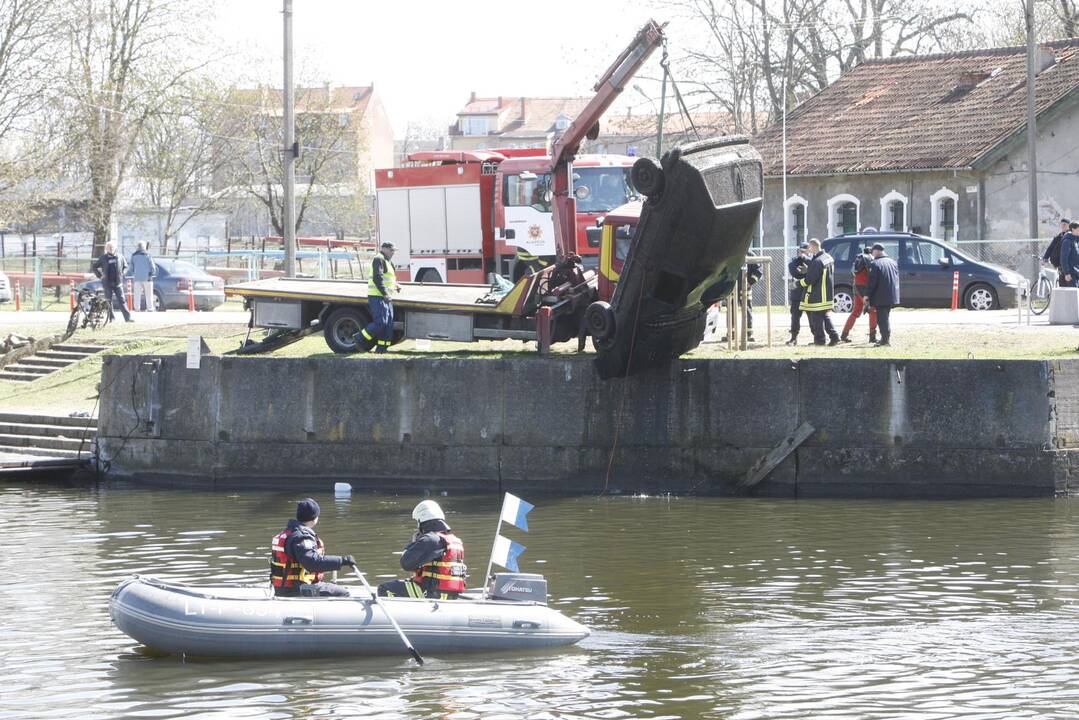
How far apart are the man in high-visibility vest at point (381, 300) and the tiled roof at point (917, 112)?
19.2 metres

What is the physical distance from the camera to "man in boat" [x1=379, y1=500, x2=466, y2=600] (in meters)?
12.3

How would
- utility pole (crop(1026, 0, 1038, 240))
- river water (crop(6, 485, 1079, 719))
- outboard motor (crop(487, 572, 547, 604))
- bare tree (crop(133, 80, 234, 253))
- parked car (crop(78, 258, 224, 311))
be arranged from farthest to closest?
bare tree (crop(133, 80, 234, 253)) < parked car (crop(78, 258, 224, 311)) < utility pole (crop(1026, 0, 1038, 240)) < outboard motor (crop(487, 572, 547, 604)) < river water (crop(6, 485, 1079, 719))

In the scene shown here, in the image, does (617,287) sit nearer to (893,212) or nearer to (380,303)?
(380,303)

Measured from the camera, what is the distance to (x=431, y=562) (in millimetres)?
12492

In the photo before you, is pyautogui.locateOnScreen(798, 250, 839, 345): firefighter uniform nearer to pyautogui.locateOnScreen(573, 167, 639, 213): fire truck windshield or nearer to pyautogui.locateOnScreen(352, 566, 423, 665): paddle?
pyautogui.locateOnScreen(573, 167, 639, 213): fire truck windshield

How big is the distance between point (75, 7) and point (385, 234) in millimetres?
21770

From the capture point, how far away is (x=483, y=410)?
2088cm

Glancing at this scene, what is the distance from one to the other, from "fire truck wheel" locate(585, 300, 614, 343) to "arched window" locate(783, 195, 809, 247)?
20983 mm

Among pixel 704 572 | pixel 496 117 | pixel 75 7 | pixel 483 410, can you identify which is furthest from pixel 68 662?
pixel 496 117

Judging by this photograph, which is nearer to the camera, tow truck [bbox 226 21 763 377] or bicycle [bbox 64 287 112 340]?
tow truck [bbox 226 21 763 377]

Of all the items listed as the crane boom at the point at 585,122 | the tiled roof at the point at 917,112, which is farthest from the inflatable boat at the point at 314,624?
the tiled roof at the point at 917,112

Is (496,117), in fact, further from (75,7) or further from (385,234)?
(385,234)

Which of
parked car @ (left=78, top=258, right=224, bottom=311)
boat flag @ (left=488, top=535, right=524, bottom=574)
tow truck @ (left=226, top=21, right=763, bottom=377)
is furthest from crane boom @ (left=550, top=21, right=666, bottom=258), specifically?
parked car @ (left=78, top=258, right=224, bottom=311)

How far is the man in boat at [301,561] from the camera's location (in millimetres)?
12211
